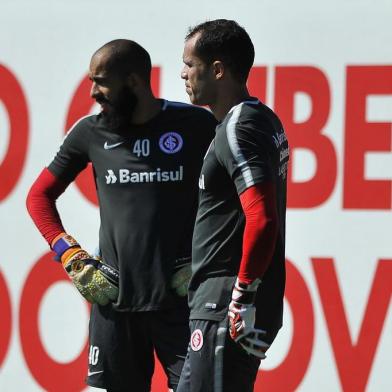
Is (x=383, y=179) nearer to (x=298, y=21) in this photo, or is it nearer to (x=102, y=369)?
(x=298, y=21)

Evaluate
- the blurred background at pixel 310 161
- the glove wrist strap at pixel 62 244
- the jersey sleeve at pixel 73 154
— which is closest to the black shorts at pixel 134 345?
the glove wrist strap at pixel 62 244

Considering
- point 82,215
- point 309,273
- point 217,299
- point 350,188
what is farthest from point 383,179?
point 217,299

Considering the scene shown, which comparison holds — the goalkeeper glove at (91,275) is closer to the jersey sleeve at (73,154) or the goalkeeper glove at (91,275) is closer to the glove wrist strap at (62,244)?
the glove wrist strap at (62,244)

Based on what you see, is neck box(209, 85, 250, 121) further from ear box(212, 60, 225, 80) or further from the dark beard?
the dark beard

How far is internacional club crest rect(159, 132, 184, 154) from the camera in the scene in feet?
13.0

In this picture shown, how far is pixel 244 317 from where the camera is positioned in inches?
122

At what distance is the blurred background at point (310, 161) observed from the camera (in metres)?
4.67

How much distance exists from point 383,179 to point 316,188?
273 mm

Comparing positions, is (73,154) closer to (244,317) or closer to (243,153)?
(243,153)

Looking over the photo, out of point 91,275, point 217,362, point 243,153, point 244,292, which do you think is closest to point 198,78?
point 243,153

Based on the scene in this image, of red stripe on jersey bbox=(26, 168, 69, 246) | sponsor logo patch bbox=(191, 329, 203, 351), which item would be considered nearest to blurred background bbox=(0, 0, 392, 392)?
red stripe on jersey bbox=(26, 168, 69, 246)

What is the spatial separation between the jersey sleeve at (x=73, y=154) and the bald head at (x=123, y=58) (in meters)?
0.24

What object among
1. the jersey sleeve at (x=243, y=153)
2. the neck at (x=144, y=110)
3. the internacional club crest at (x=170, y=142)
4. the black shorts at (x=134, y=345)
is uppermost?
the neck at (x=144, y=110)

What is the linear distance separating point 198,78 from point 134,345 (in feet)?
3.55
